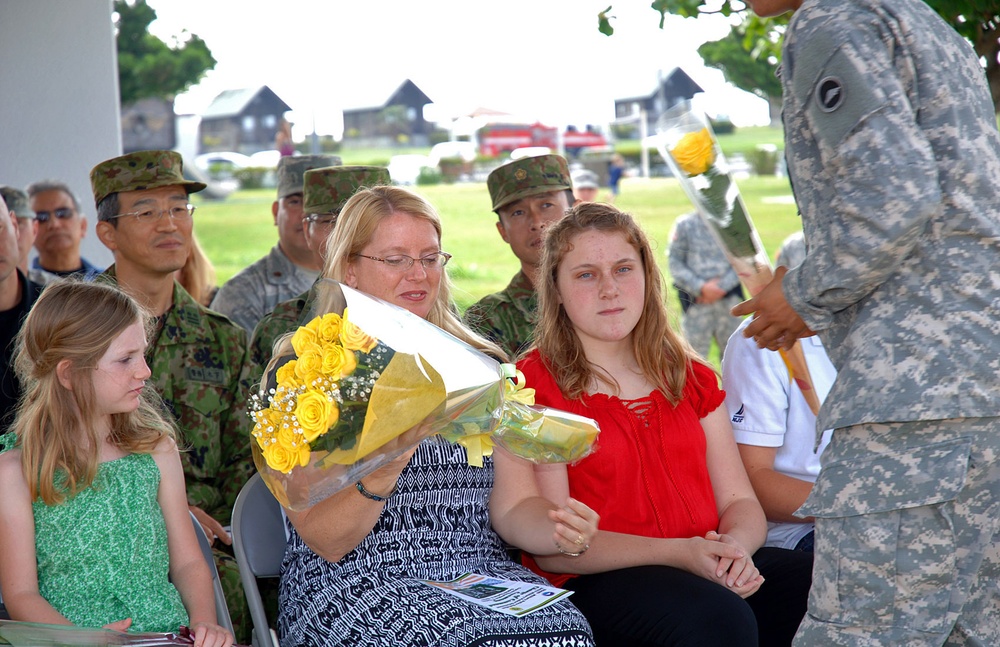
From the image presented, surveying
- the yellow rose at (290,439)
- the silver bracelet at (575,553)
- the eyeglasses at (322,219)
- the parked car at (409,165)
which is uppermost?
the parked car at (409,165)

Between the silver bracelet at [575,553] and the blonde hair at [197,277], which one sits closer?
the silver bracelet at [575,553]

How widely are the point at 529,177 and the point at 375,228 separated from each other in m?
1.64

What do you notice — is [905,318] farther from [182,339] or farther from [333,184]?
[333,184]

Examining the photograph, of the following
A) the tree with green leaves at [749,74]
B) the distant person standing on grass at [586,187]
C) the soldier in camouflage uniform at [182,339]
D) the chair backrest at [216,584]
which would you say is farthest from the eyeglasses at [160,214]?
the tree with green leaves at [749,74]

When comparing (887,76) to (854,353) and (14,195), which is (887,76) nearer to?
(854,353)

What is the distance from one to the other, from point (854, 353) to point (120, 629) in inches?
65.9

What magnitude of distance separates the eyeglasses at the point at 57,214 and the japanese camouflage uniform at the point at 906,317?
430 cm

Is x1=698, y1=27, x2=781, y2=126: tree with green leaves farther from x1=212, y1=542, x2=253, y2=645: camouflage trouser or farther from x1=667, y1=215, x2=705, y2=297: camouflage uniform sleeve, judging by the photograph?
x1=212, y1=542, x2=253, y2=645: camouflage trouser

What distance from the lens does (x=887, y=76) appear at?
1869mm

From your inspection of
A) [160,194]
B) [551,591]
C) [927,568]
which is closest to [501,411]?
[551,591]

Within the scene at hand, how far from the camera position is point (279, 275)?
188 inches

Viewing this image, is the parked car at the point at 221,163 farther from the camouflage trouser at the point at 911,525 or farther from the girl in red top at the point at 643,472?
the camouflage trouser at the point at 911,525

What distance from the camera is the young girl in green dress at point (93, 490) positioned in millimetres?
2387

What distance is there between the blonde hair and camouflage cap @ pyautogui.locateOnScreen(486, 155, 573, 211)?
163cm
